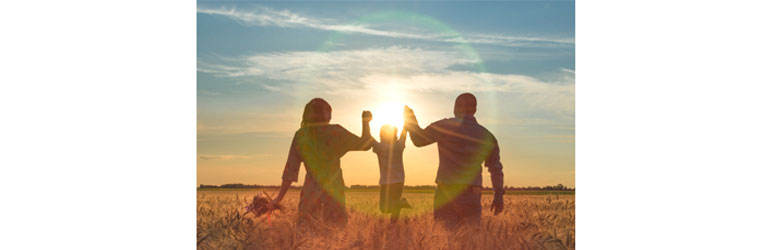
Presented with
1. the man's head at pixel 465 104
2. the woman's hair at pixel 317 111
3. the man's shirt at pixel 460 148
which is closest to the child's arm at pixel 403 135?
the man's shirt at pixel 460 148

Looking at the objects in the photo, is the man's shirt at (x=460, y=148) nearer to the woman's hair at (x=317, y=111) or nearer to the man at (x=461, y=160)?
the man at (x=461, y=160)

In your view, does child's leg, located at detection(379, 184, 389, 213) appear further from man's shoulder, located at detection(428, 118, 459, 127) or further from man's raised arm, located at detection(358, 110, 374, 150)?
man's shoulder, located at detection(428, 118, 459, 127)

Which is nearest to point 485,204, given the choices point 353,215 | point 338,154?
point 353,215

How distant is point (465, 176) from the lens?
620 cm

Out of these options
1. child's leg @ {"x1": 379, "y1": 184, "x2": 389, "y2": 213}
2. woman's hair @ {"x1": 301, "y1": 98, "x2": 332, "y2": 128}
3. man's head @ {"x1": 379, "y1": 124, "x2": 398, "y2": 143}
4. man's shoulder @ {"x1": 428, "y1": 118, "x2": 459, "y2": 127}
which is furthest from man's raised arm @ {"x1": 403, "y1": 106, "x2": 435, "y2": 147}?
child's leg @ {"x1": 379, "y1": 184, "x2": 389, "y2": 213}

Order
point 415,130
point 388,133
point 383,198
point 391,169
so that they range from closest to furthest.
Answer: point 415,130 < point 388,133 < point 391,169 < point 383,198

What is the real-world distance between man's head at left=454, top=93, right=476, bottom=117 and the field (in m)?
1.22

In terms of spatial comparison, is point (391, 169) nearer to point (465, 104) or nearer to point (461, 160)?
point (461, 160)

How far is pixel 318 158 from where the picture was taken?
6145mm

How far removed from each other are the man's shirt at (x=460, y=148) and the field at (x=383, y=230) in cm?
57

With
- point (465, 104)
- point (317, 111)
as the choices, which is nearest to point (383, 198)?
point (317, 111)

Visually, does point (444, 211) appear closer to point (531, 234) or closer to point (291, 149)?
point (531, 234)

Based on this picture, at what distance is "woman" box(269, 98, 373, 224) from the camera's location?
612cm

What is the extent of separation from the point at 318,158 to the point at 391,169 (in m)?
1.07
